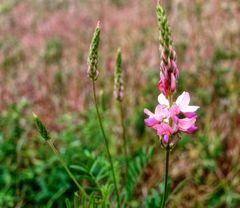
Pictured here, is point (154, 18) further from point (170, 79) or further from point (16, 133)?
point (170, 79)

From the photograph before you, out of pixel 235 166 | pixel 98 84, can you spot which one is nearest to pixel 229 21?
pixel 98 84

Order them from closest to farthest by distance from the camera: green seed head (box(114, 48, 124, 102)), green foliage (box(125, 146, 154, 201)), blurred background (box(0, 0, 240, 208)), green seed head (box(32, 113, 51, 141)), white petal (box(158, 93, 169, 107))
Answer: white petal (box(158, 93, 169, 107))
green seed head (box(32, 113, 51, 141))
green seed head (box(114, 48, 124, 102))
green foliage (box(125, 146, 154, 201))
blurred background (box(0, 0, 240, 208))

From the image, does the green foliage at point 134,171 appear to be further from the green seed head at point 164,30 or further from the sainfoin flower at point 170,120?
the green seed head at point 164,30

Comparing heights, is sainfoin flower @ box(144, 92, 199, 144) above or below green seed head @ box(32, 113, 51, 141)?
above

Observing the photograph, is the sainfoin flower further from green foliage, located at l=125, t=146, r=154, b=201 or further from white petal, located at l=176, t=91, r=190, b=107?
green foliage, located at l=125, t=146, r=154, b=201

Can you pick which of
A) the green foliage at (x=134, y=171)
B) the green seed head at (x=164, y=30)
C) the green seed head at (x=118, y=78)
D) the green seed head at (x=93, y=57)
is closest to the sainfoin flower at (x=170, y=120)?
the green seed head at (x=164, y=30)

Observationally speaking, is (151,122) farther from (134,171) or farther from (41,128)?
(134,171)

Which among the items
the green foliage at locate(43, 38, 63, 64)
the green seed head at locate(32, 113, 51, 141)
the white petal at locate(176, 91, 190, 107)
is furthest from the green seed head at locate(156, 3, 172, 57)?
the green foliage at locate(43, 38, 63, 64)

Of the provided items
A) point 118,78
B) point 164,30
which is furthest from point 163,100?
point 118,78

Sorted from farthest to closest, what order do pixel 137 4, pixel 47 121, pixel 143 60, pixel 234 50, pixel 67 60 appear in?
pixel 137 4
pixel 67 60
pixel 143 60
pixel 234 50
pixel 47 121
